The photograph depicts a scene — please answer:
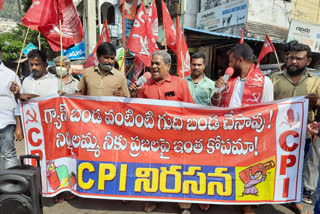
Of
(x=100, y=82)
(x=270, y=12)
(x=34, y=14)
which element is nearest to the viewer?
(x=100, y=82)

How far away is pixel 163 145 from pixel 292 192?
150 centimetres

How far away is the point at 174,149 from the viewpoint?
262 centimetres

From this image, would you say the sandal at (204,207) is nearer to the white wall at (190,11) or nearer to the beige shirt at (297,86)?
the beige shirt at (297,86)

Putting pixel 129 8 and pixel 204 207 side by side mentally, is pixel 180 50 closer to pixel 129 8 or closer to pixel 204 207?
pixel 129 8

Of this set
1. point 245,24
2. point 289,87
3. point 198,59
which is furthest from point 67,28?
point 245,24

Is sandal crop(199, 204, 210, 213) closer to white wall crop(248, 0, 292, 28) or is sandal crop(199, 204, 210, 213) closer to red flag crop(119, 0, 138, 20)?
red flag crop(119, 0, 138, 20)

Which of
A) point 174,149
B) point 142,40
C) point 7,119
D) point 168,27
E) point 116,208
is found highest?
point 168,27

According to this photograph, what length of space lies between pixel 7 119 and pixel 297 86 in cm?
349

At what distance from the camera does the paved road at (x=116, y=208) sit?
2727 millimetres

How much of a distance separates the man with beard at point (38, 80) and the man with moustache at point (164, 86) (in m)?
1.27

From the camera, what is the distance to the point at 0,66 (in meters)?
2.80

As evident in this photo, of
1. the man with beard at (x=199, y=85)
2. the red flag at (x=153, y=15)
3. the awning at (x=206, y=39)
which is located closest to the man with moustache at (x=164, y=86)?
the man with beard at (x=199, y=85)

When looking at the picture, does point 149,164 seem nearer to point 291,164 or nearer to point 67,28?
point 291,164

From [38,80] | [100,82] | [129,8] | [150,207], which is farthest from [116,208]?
[129,8]
